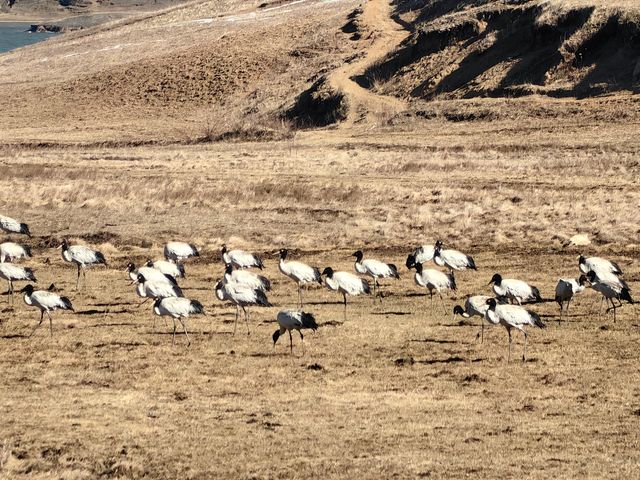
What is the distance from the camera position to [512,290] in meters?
22.0

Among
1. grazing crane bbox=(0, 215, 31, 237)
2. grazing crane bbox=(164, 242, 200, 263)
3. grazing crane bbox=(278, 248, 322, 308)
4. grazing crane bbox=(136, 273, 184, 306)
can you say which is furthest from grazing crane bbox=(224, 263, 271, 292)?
grazing crane bbox=(0, 215, 31, 237)

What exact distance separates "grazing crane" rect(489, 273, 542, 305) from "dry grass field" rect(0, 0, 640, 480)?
0.63m

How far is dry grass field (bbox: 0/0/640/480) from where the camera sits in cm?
1436

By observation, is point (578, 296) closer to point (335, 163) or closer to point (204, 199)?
point (204, 199)

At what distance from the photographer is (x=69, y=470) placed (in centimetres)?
1331

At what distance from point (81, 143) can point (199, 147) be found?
39.4 ft

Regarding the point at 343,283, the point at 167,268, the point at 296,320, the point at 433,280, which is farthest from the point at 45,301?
the point at 433,280

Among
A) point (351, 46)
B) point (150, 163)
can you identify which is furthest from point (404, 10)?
point (150, 163)

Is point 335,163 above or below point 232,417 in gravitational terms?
below

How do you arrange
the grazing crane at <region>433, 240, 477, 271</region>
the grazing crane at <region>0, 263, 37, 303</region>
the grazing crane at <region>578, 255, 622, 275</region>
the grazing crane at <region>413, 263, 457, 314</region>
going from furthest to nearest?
1. the grazing crane at <region>433, 240, 477, 271</region>
2. the grazing crane at <region>0, 263, 37, 303</region>
3. the grazing crane at <region>578, 255, 622, 275</region>
4. the grazing crane at <region>413, 263, 457, 314</region>

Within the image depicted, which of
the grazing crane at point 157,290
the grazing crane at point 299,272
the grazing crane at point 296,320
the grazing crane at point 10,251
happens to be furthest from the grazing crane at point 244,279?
the grazing crane at point 10,251

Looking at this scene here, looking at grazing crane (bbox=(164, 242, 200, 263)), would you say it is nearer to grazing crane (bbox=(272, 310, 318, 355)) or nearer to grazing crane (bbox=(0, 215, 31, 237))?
grazing crane (bbox=(0, 215, 31, 237))

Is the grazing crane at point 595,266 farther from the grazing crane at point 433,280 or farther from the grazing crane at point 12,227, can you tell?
the grazing crane at point 12,227

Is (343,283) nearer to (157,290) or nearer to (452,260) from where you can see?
(452,260)
